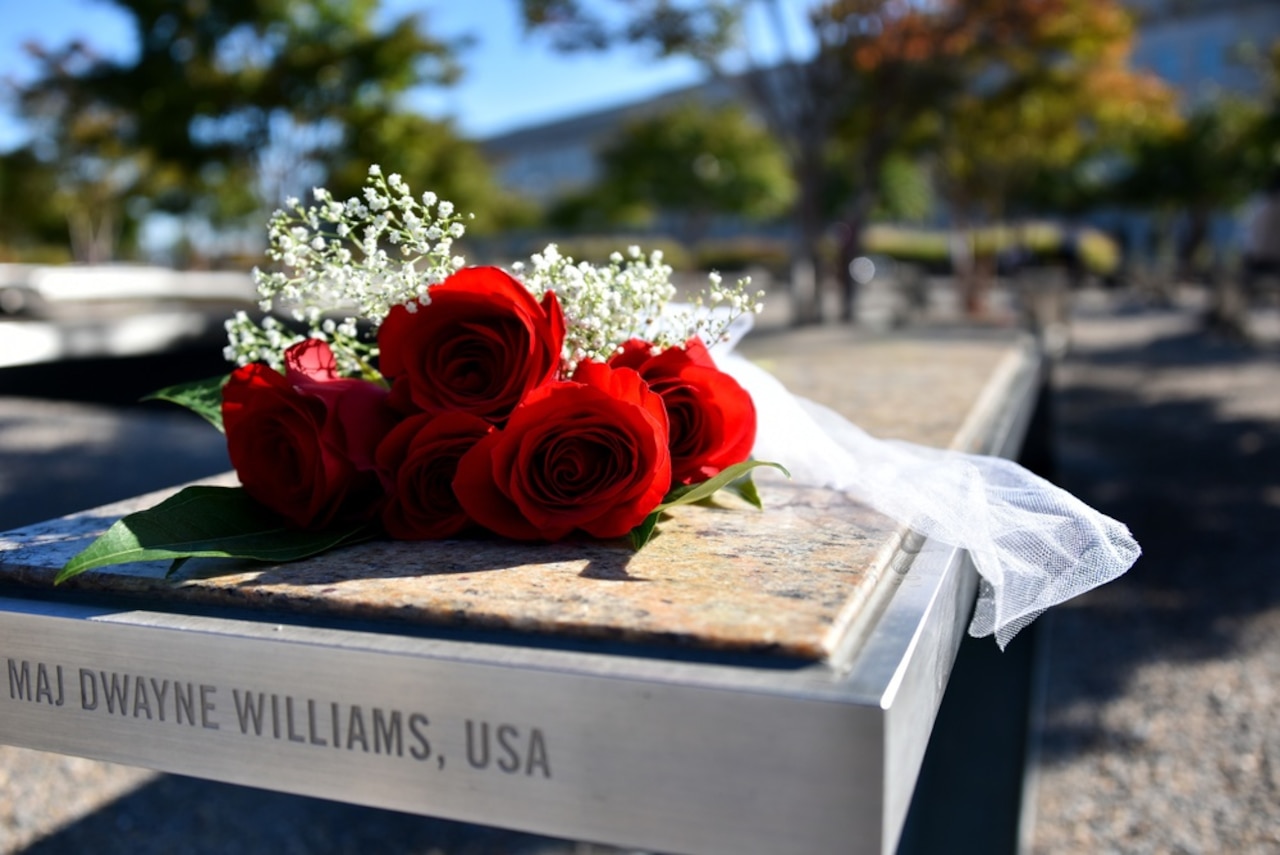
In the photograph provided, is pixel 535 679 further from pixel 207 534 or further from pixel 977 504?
pixel 977 504

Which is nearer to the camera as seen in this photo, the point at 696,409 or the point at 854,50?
the point at 696,409

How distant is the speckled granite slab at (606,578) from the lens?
1.12m

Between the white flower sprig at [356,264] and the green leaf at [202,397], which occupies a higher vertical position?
the white flower sprig at [356,264]

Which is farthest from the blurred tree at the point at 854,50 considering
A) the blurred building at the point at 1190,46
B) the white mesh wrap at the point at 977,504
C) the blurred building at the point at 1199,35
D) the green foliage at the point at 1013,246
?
the blurred building at the point at 1199,35

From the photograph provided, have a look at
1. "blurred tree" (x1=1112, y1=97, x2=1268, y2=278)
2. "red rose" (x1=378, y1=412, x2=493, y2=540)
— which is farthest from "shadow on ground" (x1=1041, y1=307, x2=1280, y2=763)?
"blurred tree" (x1=1112, y1=97, x2=1268, y2=278)

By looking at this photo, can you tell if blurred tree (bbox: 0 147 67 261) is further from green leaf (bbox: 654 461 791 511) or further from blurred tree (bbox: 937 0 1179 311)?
green leaf (bbox: 654 461 791 511)

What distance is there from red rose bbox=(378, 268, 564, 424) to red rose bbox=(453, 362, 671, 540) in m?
0.05

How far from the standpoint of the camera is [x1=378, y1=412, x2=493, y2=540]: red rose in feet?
4.70

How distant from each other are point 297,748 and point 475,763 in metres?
0.20

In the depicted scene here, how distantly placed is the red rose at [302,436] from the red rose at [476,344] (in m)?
0.08

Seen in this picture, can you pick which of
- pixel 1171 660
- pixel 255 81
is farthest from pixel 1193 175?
pixel 1171 660

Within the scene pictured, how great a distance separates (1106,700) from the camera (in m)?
4.37

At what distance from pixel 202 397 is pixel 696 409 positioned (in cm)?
76

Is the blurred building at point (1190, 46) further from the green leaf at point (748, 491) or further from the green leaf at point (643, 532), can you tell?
the green leaf at point (643, 532)
